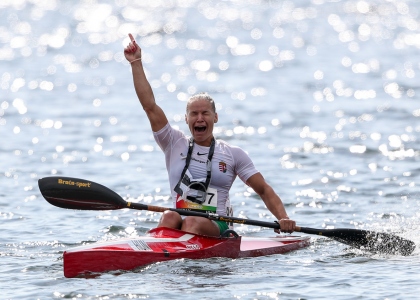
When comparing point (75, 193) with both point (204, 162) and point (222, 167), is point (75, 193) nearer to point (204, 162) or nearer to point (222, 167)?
point (204, 162)

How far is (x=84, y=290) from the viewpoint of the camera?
29.9 feet

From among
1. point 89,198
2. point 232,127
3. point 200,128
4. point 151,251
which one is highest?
point 232,127

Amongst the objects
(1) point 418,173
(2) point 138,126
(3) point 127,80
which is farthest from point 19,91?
(1) point 418,173

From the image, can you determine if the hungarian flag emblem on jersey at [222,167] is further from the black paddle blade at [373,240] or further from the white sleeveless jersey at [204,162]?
the black paddle blade at [373,240]

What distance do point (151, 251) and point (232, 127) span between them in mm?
11687

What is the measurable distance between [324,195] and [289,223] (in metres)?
4.69

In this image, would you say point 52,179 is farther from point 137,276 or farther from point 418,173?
point 418,173

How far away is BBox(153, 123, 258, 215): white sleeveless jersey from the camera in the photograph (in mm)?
10570

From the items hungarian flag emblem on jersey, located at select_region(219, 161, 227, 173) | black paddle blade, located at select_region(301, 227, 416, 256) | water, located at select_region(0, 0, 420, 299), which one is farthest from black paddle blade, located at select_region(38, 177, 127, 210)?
black paddle blade, located at select_region(301, 227, 416, 256)

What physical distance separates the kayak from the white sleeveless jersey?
0.49 m

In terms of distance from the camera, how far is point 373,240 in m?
11.1

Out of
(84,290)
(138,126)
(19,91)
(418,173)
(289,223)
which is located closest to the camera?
(84,290)

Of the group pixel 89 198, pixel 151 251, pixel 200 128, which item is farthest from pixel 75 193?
pixel 200 128

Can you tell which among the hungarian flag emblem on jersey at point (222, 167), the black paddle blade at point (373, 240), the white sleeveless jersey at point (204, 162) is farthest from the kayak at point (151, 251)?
the black paddle blade at point (373, 240)
